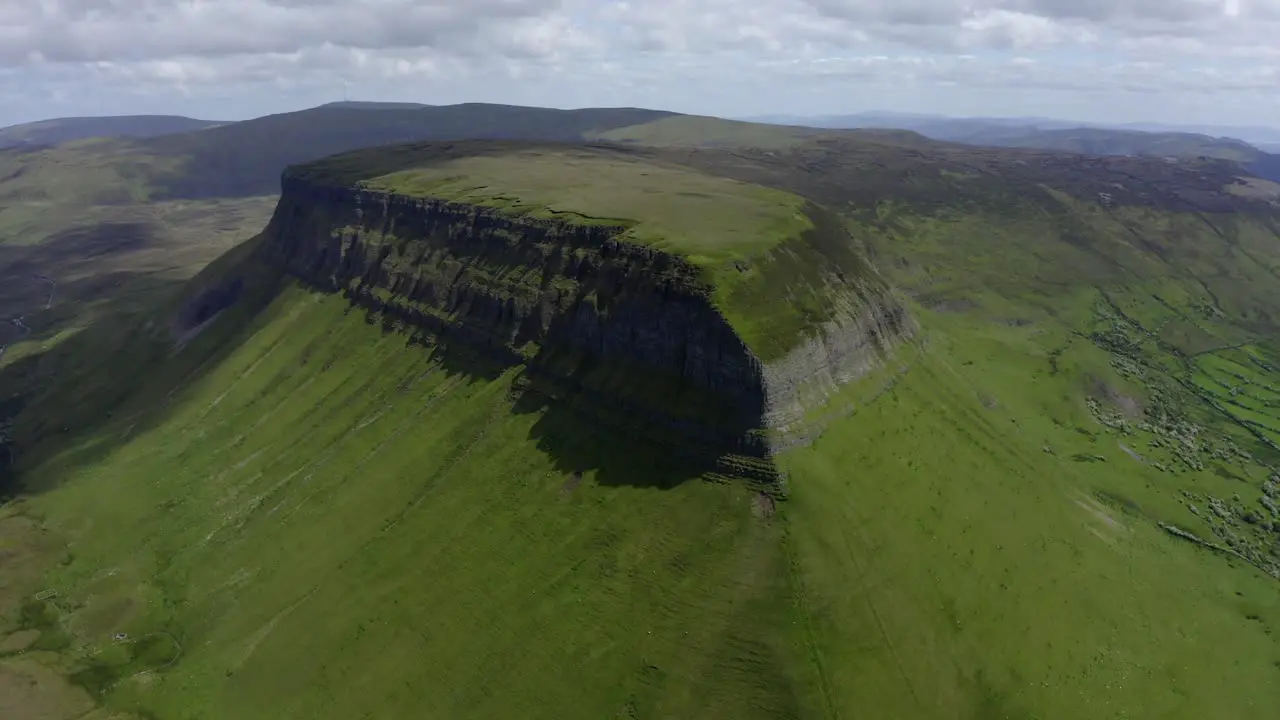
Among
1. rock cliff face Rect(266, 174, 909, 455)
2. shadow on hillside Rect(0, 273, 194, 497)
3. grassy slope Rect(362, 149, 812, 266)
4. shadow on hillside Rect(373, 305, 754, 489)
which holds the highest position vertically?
grassy slope Rect(362, 149, 812, 266)

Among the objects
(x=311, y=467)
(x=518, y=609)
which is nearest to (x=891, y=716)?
(x=518, y=609)

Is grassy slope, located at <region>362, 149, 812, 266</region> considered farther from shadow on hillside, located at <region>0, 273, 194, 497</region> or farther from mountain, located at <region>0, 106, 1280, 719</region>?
shadow on hillside, located at <region>0, 273, 194, 497</region>

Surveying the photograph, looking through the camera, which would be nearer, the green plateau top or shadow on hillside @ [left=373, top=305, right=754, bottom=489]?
shadow on hillside @ [left=373, top=305, right=754, bottom=489]

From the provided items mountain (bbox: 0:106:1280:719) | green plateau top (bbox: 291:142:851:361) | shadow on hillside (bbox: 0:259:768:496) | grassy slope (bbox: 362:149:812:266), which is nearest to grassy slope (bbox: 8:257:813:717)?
mountain (bbox: 0:106:1280:719)

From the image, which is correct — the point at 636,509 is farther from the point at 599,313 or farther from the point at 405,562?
the point at 405,562

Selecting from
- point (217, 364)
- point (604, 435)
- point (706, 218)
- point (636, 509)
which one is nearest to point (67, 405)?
point (217, 364)

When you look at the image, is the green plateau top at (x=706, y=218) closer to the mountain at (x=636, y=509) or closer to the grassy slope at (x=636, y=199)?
the grassy slope at (x=636, y=199)

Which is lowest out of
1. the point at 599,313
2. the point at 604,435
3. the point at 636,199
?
the point at 604,435

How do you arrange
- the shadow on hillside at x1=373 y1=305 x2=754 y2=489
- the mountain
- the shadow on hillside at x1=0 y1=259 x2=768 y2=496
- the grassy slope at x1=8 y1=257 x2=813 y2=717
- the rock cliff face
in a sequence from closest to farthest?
the grassy slope at x1=8 y1=257 x2=813 y2=717, the mountain, the shadow on hillside at x1=373 y1=305 x2=754 y2=489, the rock cliff face, the shadow on hillside at x1=0 y1=259 x2=768 y2=496
